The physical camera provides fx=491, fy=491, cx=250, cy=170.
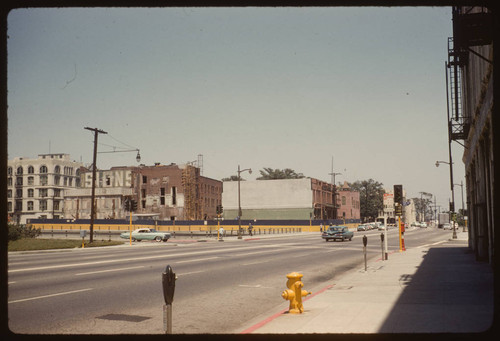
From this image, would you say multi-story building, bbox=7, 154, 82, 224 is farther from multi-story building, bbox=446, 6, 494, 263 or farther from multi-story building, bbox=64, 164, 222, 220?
multi-story building, bbox=446, 6, 494, 263

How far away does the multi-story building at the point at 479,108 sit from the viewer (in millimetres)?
8922

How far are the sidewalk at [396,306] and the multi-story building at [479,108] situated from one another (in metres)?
1.50

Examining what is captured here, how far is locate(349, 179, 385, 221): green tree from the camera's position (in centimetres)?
15675

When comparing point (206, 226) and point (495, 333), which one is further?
point (206, 226)

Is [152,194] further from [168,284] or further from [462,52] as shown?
[168,284]

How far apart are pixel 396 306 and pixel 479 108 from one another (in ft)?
37.2

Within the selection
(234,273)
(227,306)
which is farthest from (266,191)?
(227,306)

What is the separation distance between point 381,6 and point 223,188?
108 m

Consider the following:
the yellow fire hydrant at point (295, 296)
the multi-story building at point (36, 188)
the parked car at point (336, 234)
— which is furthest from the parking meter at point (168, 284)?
the multi-story building at point (36, 188)

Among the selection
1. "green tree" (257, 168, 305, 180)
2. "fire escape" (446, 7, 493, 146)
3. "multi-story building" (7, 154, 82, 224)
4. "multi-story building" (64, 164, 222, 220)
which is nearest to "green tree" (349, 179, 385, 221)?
"green tree" (257, 168, 305, 180)

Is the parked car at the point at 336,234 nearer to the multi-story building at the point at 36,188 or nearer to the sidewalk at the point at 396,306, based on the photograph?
the sidewalk at the point at 396,306

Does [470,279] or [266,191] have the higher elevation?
[266,191]
